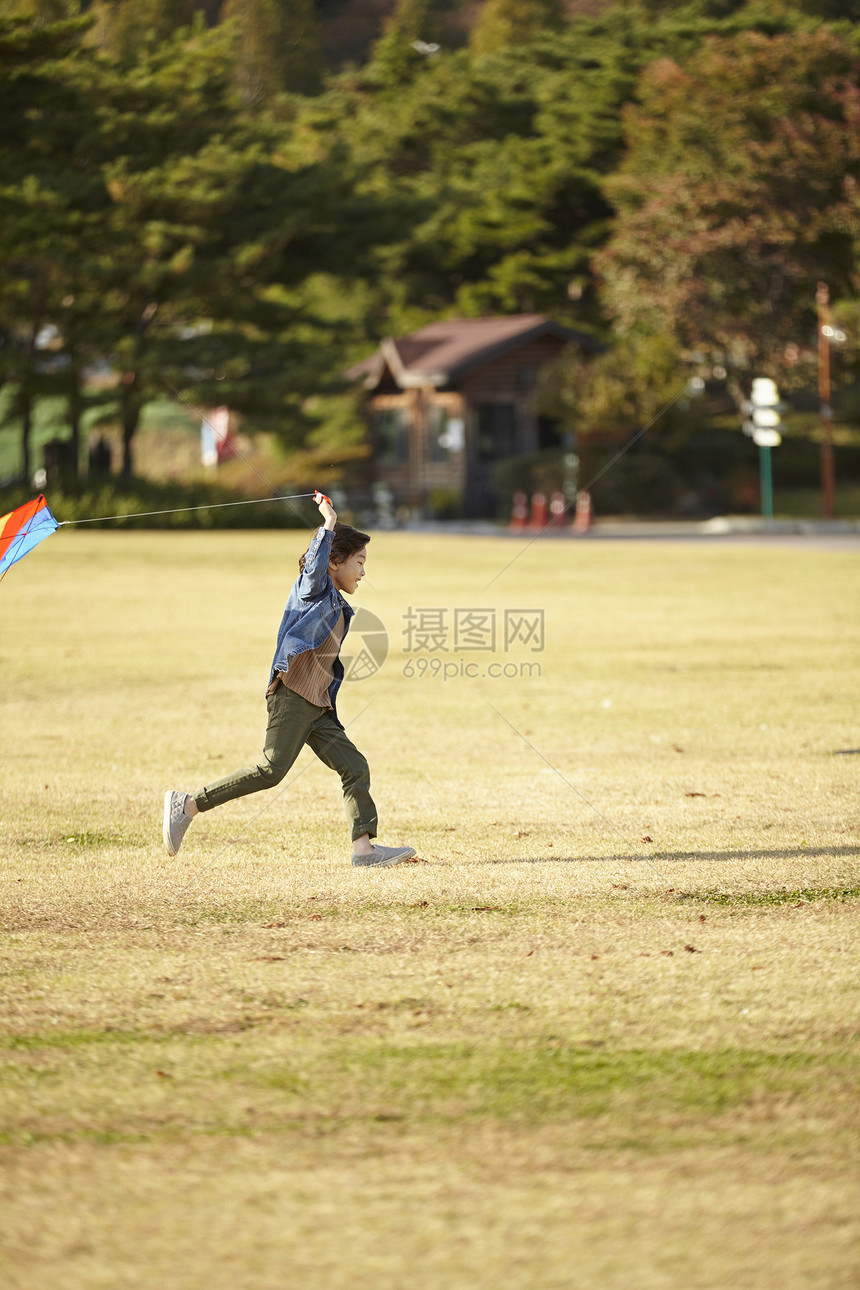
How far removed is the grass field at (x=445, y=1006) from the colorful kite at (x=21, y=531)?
4.51 feet

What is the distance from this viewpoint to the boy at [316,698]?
624 centimetres

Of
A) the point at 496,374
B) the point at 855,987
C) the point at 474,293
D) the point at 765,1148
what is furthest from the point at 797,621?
the point at 474,293

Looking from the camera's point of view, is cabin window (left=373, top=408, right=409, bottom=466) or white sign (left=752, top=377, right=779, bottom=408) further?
cabin window (left=373, top=408, right=409, bottom=466)

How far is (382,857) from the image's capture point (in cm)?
645

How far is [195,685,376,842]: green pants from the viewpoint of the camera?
630 cm

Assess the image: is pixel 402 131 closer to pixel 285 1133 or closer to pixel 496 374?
pixel 496 374

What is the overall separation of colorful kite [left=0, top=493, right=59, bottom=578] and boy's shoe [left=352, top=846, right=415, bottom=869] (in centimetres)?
196

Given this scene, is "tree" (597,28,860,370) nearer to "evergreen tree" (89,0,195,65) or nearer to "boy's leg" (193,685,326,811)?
"evergreen tree" (89,0,195,65)

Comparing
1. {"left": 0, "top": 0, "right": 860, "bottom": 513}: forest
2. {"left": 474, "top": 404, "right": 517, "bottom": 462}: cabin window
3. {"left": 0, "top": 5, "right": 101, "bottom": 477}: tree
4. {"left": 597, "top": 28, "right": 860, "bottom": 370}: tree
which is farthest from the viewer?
{"left": 474, "top": 404, "right": 517, "bottom": 462}: cabin window

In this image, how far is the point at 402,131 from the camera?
5697 centimetres

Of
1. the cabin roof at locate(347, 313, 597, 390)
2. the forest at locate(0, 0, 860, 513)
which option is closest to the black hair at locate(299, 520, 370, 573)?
the forest at locate(0, 0, 860, 513)

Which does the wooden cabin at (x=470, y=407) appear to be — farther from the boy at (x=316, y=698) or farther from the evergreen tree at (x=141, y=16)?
the boy at (x=316, y=698)

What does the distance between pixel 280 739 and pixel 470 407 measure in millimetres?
37001

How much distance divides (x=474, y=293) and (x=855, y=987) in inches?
1861
